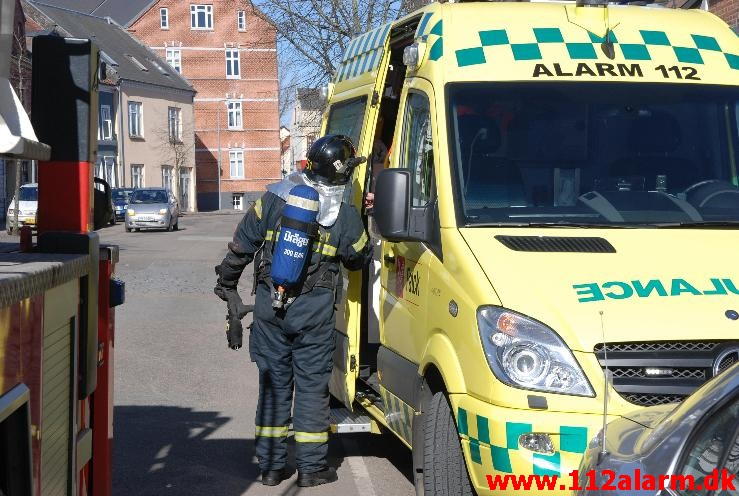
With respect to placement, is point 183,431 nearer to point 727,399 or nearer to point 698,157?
point 698,157

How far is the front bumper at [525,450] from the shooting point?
14.6 feet

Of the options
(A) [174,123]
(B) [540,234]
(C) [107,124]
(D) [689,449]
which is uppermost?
(A) [174,123]

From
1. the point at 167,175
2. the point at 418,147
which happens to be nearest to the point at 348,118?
the point at 418,147

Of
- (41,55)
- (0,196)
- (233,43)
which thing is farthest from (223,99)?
(41,55)

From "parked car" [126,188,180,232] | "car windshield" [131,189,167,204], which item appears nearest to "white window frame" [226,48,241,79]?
"car windshield" [131,189,167,204]

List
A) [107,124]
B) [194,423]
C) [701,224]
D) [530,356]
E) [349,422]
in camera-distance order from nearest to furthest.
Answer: [530,356], [701,224], [349,422], [194,423], [107,124]

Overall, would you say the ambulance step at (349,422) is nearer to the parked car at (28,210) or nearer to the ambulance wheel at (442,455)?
the ambulance wheel at (442,455)

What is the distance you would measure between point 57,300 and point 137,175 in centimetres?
6412

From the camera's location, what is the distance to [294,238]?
634 cm

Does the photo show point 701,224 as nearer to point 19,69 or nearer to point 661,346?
point 661,346

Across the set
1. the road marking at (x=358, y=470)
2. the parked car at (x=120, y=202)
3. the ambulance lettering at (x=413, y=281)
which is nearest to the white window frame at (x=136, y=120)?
the parked car at (x=120, y=202)

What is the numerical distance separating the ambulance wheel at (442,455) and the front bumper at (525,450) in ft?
1.21

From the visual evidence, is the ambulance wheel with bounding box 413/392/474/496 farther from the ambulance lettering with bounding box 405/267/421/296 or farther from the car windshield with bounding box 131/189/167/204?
the car windshield with bounding box 131/189/167/204

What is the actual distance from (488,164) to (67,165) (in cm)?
228
